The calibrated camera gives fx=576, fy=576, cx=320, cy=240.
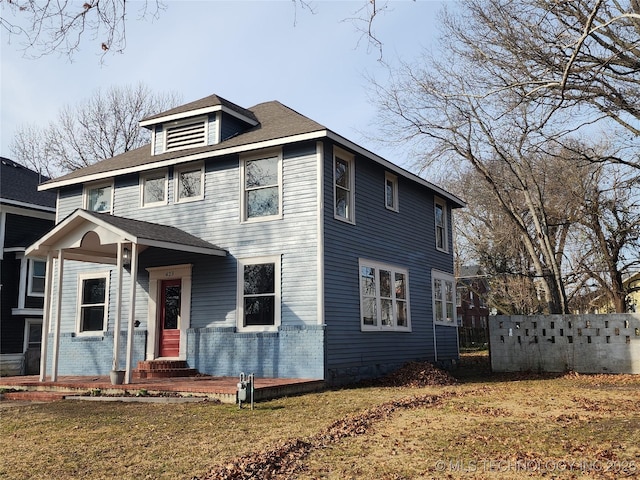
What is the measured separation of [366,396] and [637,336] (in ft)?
27.8

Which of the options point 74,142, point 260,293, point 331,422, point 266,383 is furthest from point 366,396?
point 74,142

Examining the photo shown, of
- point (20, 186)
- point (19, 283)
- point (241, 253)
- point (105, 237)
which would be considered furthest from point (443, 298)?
point (20, 186)

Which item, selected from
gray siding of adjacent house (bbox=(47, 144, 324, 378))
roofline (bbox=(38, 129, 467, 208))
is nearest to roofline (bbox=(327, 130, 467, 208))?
roofline (bbox=(38, 129, 467, 208))

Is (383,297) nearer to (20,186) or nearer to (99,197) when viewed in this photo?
(99,197)

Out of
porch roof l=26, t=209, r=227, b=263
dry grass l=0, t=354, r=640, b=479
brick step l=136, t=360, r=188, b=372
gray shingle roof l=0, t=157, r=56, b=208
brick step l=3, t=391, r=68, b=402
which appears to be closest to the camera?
dry grass l=0, t=354, r=640, b=479

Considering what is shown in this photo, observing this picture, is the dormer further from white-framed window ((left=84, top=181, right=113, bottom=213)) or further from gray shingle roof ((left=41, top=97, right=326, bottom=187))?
white-framed window ((left=84, top=181, right=113, bottom=213))

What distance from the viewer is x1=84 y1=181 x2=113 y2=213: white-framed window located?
15984 millimetres

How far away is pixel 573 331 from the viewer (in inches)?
612

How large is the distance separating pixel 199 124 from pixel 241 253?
3980mm

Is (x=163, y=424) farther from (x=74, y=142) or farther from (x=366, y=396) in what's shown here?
(x=74, y=142)

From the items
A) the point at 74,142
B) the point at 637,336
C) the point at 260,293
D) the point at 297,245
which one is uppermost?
the point at 74,142

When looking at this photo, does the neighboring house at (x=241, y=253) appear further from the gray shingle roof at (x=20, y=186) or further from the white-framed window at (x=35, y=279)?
the gray shingle roof at (x=20, y=186)

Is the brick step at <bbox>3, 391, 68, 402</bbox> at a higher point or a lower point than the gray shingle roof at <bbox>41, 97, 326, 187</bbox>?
lower

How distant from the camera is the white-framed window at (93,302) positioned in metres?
15.3
